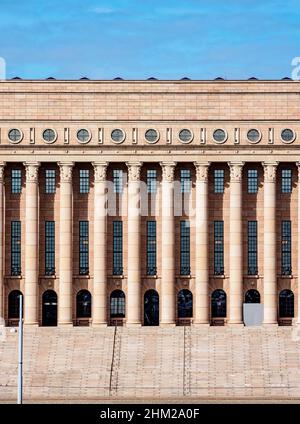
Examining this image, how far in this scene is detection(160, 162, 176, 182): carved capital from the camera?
342 feet

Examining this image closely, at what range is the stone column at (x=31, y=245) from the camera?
104 m

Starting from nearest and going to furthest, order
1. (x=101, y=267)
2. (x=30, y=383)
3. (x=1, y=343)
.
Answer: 1. (x=30, y=383)
2. (x=1, y=343)
3. (x=101, y=267)

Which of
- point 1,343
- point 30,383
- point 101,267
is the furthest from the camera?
point 101,267

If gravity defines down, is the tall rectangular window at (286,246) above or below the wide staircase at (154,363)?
above

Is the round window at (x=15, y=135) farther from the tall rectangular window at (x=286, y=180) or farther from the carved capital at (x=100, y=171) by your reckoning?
the tall rectangular window at (x=286, y=180)

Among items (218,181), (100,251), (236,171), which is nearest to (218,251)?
(218,181)

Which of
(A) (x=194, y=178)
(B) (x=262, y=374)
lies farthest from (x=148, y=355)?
(A) (x=194, y=178)

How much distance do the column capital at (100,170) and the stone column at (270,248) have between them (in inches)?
517

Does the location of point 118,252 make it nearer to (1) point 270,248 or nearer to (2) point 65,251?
(2) point 65,251

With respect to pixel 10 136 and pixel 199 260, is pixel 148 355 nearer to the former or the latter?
pixel 199 260

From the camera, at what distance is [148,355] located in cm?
9412

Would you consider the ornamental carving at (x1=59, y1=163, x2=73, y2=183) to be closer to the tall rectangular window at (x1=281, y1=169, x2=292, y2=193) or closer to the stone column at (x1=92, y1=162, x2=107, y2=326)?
the stone column at (x1=92, y1=162, x2=107, y2=326)

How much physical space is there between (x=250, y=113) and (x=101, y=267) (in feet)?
57.2

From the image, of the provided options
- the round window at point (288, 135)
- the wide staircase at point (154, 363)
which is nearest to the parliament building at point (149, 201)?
the round window at point (288, 135)
